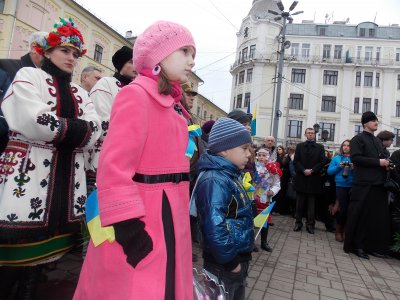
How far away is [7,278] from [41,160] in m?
0.76

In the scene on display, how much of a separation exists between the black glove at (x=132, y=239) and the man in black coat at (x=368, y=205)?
451cm

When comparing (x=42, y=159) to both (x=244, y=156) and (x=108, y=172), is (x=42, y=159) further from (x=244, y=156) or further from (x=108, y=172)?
(x=244, y=156)

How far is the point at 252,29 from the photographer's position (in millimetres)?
43031

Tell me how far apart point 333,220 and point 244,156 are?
5727mm

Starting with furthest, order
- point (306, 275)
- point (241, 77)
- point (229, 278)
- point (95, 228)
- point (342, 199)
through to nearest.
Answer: point (241, 77), point (342, 199), point (306, 275), point (229, 278), point (95, 228)


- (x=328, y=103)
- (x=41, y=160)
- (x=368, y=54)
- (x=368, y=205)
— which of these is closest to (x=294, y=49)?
(x=328, y=103)

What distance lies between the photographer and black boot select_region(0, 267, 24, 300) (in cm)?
192

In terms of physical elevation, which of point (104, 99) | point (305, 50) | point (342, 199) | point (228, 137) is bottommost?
point (342, 199)

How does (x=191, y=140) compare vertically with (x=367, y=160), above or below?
below

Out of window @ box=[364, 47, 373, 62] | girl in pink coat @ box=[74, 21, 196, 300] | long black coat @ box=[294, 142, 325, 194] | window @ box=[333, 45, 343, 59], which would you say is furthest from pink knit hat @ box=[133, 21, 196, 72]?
window @ box=[364, 47, 373, 62]

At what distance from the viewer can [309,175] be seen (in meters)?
6.38

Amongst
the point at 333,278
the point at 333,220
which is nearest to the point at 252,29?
the point at 333,220

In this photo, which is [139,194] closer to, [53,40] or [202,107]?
[53,40]

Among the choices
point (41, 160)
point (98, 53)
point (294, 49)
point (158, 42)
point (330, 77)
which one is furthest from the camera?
point (294, 49)
